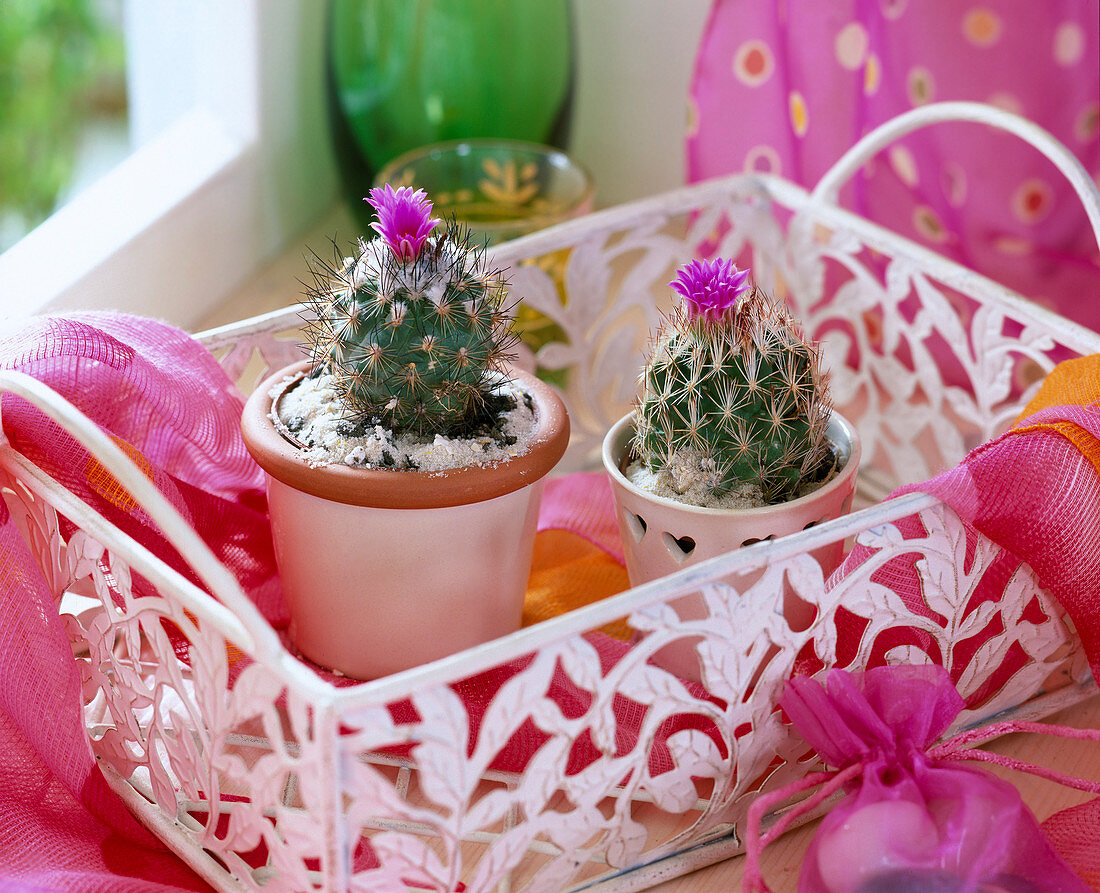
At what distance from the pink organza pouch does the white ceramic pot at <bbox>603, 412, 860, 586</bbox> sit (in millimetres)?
90

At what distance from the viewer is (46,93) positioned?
1.47 meters

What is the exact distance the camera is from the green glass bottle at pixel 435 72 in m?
1.13

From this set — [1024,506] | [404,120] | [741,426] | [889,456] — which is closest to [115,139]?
[404,120]

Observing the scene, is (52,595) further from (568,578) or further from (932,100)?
(932,100)

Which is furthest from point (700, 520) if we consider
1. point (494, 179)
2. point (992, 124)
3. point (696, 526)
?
point (494, 179)

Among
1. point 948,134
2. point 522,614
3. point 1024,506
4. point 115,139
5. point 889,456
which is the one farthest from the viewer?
point 115,139

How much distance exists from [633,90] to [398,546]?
0.85 m

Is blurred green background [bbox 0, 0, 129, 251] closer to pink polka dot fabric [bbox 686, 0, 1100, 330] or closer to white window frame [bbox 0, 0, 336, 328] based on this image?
white window frame [bbox 0, 0, 336, 328]

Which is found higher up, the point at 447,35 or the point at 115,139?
the point at 447,35

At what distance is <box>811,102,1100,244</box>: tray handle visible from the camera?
76 cm

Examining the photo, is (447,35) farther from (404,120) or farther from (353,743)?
(353,743)

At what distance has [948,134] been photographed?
1.04m

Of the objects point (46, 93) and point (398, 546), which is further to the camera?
point (46, 93)

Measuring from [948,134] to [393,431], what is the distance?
0.61m
